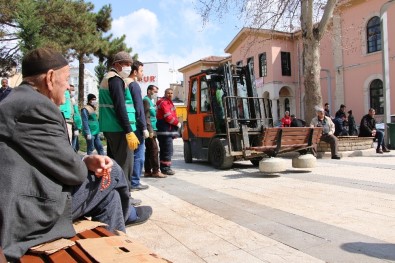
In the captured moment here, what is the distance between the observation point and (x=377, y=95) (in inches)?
1021

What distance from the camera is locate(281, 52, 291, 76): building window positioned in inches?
1347

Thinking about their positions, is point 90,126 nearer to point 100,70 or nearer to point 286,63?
point 100,70

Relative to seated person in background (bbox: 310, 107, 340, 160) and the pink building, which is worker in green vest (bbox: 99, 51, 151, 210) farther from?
the pink building

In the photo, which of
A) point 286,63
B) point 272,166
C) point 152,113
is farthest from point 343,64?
point 152,113

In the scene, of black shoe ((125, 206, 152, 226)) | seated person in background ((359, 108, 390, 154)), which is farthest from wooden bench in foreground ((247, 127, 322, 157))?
seated person in background ((359, 108, 390, 154))

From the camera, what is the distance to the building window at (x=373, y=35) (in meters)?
25.4

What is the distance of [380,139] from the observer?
1230 centimetres

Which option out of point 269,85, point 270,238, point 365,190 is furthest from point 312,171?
point 269,85

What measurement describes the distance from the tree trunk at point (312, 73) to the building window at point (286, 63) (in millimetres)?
21639

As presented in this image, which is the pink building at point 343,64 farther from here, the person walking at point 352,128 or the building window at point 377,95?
the person walking at point 352,128

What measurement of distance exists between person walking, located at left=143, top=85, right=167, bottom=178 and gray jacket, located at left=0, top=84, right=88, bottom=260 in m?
5.20

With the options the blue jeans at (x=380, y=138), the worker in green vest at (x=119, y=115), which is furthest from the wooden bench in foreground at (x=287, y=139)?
the blue jeans at (x=380, y=138)

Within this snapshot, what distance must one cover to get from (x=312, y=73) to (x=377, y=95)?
1537 cm

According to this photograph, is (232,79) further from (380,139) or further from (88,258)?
(88,258)
